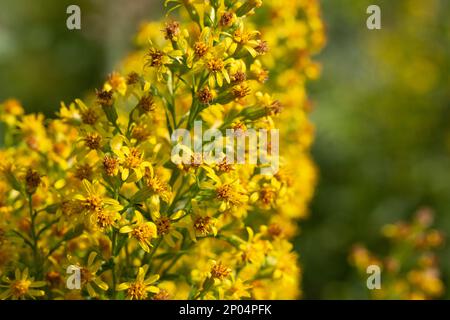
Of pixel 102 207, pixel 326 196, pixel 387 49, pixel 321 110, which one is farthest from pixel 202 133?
pixel 387 49

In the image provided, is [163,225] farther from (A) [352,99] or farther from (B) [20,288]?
(A) [352,99]

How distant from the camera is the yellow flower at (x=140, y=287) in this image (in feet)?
9.66

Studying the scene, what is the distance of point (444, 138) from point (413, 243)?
314cm

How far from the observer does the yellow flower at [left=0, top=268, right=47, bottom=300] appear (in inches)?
119

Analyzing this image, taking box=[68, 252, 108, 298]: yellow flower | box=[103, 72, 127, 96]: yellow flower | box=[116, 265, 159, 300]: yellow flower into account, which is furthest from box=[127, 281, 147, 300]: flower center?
box=[103, 72, 127, 96]: yellow flower

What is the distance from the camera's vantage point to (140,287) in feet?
9.68

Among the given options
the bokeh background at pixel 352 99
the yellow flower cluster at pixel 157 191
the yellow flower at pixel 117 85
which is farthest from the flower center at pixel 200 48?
the bokeh background at pixel 352 99

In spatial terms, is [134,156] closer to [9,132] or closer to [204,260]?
[204,260]

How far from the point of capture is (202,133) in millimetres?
3145

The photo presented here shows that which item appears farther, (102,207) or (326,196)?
(326,196)

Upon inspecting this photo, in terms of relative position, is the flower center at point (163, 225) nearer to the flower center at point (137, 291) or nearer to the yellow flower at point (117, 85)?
the flower center at point (137, 291)

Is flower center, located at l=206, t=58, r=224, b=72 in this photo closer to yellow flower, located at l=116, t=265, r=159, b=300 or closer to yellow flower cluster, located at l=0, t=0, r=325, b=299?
yellow flower cluster, located at l=0, t=0, r=325, b=299

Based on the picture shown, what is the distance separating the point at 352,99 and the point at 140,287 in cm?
555
